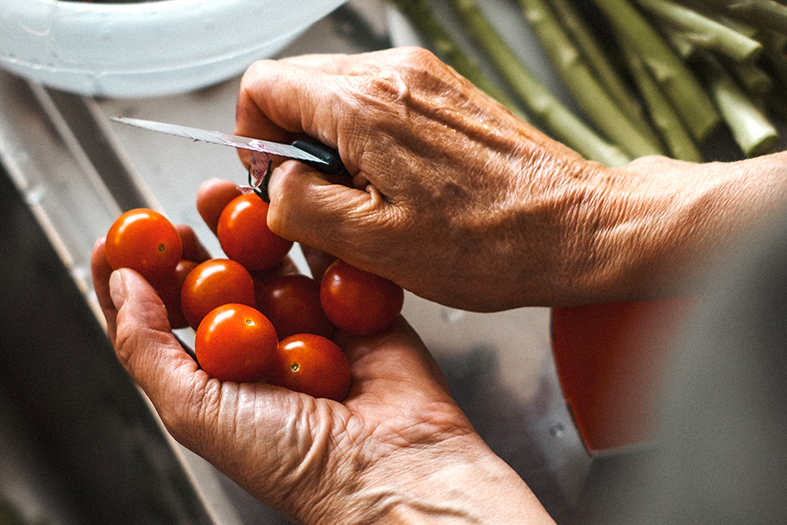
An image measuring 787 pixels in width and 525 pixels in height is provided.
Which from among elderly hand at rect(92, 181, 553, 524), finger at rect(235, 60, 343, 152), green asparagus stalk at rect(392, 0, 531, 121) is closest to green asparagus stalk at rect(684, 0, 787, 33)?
green asparagus stalk at rect(392, 0, 531, 121)

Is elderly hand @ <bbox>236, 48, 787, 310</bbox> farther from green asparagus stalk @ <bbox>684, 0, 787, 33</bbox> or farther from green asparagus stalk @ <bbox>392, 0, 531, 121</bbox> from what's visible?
green asparagus stalk @ <bbox>684, 0, 787, 33</bbox>

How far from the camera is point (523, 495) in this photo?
2.49 feet

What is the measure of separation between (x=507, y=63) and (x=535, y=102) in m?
0.10

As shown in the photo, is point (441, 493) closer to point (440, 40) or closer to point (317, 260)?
point (317, 260)

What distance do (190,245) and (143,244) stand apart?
18cm

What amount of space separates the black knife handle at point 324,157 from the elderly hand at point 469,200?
18 millimetres

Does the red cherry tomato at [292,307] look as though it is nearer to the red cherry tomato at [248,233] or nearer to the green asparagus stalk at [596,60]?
the red cherry tomato at [248,233]

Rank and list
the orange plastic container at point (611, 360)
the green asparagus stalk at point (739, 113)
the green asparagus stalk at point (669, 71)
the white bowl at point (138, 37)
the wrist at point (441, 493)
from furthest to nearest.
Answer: the green asparagus stalk at point (669, 71) → the green asparagus stalk at point (739, 113) → the white bowl at point (138, 37) → the orange plastic container at point (611, 360) → the wrist at point (441, 493)

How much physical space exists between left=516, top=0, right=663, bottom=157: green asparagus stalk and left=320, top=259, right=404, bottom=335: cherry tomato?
64cm

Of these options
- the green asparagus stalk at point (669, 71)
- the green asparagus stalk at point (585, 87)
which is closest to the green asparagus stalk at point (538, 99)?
the green asparagus stalk at point (585, 87)

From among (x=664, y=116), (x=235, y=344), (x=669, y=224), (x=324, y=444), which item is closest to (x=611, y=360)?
(x=669, y=224)

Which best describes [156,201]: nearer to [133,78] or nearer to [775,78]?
[133,78]

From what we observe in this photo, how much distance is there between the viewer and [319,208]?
80 cm

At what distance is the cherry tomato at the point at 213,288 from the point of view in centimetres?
86
